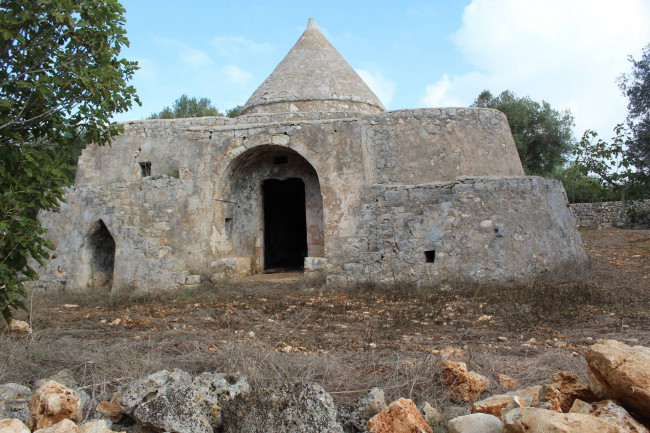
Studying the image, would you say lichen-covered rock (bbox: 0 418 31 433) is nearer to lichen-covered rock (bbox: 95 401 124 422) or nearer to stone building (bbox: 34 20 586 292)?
lichen-covered rock (bbox: 95 401 124 422)

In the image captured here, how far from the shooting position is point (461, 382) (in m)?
3.60

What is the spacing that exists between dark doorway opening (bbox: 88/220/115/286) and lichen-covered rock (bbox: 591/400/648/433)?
9.84 m

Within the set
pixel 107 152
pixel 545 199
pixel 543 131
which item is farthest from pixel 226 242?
pixel 543 131

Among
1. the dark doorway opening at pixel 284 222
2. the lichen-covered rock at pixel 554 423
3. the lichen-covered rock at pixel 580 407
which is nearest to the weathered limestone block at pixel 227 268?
the dark doorway opening at pixel 284 222

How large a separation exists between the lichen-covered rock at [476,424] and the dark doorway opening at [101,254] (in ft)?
30.4

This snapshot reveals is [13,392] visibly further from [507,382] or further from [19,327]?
[507,382]

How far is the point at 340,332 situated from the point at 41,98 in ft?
13.1

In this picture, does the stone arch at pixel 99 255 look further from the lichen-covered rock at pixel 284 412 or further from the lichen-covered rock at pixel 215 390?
the lichen-covered rock at pixel 284 412

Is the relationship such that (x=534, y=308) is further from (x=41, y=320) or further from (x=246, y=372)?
(x=41, y=320)

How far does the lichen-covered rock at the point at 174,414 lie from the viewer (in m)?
3.23

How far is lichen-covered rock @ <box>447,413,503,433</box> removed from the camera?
2840 millimetres

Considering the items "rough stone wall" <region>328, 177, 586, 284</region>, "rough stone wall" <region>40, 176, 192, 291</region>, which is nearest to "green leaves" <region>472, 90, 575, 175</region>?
"rough stone wall" <region>328, 177, 586, 284</region>

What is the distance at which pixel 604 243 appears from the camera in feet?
41.0

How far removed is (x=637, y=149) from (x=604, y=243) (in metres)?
5.24
